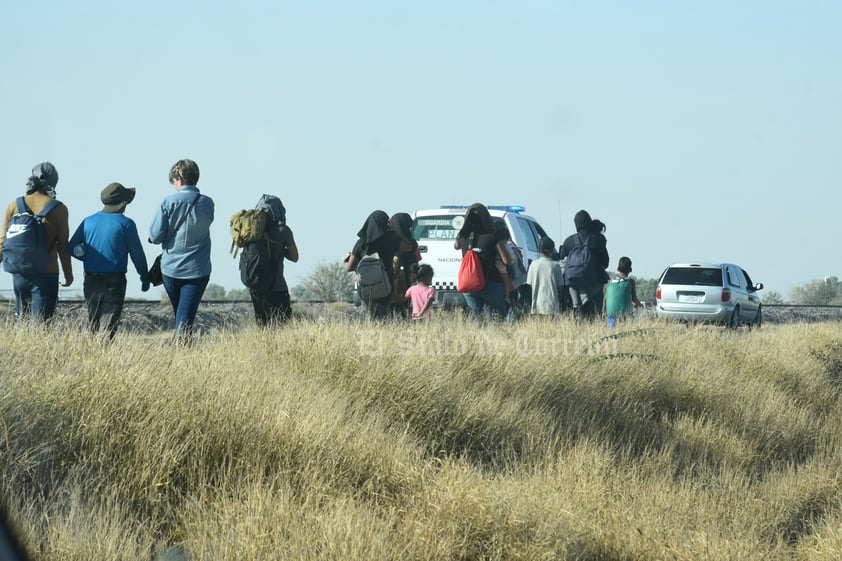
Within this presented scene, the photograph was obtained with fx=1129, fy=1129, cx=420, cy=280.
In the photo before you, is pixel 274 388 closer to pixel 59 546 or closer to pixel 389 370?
pixel 389 370

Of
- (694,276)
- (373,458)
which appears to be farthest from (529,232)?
(373,458)

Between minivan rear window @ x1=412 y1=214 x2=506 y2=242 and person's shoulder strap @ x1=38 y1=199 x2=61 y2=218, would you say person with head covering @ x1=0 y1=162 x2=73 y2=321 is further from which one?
minivan rear window @ x1=412 y1=214 x2=506 y2=242

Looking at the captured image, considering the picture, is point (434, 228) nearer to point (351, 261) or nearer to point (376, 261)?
point (351, 261)

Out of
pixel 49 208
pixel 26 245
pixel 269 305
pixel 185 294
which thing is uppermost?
pixel 49 208

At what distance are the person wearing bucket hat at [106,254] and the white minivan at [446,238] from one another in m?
8.08

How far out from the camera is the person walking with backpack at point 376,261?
11711mm

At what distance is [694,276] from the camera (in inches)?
999

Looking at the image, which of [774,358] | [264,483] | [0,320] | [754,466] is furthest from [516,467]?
[774,358]

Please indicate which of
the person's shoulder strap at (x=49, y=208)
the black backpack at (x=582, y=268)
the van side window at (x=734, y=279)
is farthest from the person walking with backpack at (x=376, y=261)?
the van side window at (x=734, y=279)

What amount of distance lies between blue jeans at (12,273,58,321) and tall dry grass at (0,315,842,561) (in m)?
1.72

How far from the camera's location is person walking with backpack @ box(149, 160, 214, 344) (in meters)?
9.75

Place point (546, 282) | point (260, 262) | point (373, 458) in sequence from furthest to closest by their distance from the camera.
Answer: point (546, 282)
point (260, 262)
point (373, 458)

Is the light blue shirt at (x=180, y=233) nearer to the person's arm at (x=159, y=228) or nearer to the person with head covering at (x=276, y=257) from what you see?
the person's arm at (x=159, y=228)

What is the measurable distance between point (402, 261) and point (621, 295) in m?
4.61
